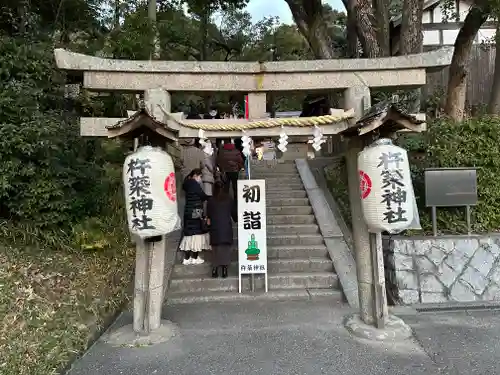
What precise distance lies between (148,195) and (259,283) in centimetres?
306

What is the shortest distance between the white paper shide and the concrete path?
Result: 90cm

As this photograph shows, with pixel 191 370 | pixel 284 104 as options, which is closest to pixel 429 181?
pixel 191 370

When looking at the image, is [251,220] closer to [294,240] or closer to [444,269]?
[294,240]

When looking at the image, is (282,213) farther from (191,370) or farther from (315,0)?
(315,0)

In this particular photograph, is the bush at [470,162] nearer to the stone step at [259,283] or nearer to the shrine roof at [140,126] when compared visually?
the stone step at [259,283]

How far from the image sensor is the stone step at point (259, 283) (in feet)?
22.4

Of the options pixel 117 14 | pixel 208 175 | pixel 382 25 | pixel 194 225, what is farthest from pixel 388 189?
pixel 117 14

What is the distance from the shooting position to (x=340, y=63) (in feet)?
19.1

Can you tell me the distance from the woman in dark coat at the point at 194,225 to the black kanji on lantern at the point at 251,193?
0.97 meters

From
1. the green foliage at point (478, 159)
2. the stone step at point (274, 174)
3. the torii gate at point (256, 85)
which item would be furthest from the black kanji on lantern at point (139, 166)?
the stone step at point (274, 174)

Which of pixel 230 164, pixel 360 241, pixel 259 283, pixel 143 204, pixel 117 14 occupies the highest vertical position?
pixel 117 14

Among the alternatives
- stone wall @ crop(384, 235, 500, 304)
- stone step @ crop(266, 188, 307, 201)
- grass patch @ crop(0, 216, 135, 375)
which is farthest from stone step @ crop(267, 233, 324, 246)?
grass patch @ crop(0, 216, 135, 375)

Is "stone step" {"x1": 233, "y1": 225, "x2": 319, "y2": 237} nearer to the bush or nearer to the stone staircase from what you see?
the stone staircase

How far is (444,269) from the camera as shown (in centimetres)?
651
